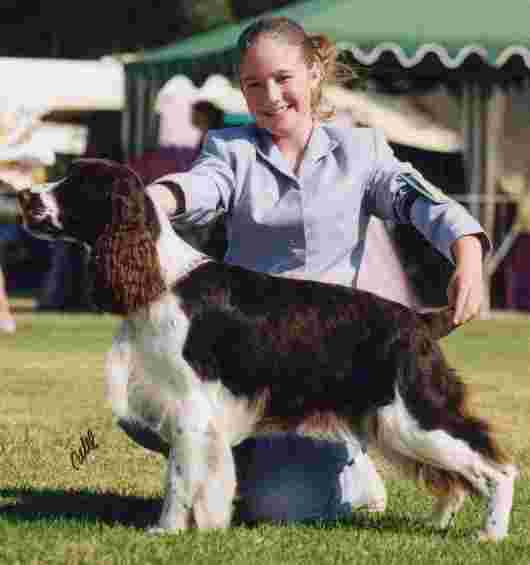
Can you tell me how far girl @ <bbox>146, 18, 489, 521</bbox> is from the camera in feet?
14.3

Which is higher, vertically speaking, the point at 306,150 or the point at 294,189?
the point at 306,150

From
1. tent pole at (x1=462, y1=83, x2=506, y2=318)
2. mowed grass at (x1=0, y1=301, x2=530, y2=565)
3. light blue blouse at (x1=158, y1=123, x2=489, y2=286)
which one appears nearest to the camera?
mowed grass at (x1=0, y1=301, x2=530, y2=565)

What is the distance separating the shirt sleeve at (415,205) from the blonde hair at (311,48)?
22 centimetres

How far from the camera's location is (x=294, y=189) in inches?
176

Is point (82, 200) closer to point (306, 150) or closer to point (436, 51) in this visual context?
point (306, 150)

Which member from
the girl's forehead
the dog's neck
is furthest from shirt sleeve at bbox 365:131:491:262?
the dog's neck

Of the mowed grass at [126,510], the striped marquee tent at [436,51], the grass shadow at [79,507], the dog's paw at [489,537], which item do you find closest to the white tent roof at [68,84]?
the striped marquee tent at [436,51]

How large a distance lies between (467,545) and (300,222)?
1.11 meters

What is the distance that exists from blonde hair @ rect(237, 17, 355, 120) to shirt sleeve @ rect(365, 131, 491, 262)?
0.22m

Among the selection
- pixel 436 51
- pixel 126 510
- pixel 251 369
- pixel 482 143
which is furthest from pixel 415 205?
pixel 482 143

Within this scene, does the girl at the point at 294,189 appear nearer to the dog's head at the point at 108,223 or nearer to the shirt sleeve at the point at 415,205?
the shirt sleeve at the point at 415,205

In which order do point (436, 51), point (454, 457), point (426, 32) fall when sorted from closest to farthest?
1. point (454, 457)
2. point (436, 51)
3. point (426, 32)

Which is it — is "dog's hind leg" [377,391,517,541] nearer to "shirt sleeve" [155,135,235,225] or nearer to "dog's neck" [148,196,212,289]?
"dog's neck" [148,196,212,289]

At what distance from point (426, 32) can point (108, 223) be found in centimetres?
798
